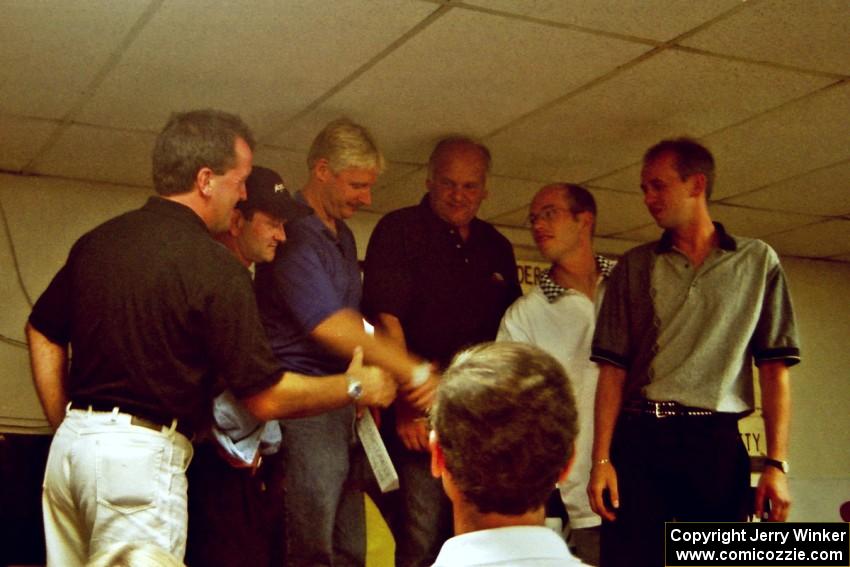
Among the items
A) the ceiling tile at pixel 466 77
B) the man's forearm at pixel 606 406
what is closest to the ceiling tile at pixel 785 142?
the ceiling tile at pixel 466 77

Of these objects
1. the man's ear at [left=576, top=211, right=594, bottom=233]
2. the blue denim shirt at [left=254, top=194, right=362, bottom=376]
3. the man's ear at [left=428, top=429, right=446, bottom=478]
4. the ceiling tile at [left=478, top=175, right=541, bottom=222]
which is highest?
the ceiling tile at [left=478, top=175, right=541, bottom=222]

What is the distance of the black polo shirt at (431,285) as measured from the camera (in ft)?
10.5

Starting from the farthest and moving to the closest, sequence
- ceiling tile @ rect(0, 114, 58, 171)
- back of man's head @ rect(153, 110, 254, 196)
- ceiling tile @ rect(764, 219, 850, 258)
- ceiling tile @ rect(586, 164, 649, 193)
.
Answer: ceiling tile @ rect(764, 219, 850, 258), ceiling tile @ rect(586, 164, 649, 193), ceiling tile @ rect(0, 114, 58, 171), back of man's head @ rect(153, 110, 254, 196)

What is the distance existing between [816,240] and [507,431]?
4957 mm

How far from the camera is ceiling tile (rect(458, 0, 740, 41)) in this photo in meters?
2.68

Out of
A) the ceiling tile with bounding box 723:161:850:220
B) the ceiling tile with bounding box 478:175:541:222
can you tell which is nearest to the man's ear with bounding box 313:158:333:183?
the ceiling tile with bounding box 478:175:541:222

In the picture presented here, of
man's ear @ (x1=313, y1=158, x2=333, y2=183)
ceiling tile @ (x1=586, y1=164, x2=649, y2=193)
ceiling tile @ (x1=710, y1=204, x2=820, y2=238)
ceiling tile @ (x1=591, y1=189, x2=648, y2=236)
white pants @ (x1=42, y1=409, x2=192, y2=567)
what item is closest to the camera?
white pants @ (x1=42, y1=409, x2=192, y2=567)

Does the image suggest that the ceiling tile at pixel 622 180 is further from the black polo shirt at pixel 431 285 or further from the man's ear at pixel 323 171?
the man's ear at pixel 323 171

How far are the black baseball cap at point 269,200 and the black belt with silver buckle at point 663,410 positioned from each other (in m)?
1.10

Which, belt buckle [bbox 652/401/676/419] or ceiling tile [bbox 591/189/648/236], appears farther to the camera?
ceiling tile [bbox 591/189/648/236]

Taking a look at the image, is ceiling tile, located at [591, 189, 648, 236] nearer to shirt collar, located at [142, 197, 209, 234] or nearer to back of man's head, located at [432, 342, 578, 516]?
shirt collar, located at [142, 197, 209, 234]

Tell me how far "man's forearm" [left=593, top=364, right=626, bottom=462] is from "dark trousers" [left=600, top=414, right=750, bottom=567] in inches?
3.1

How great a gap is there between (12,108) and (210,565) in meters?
1.96

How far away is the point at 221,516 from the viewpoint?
8.38 ft
